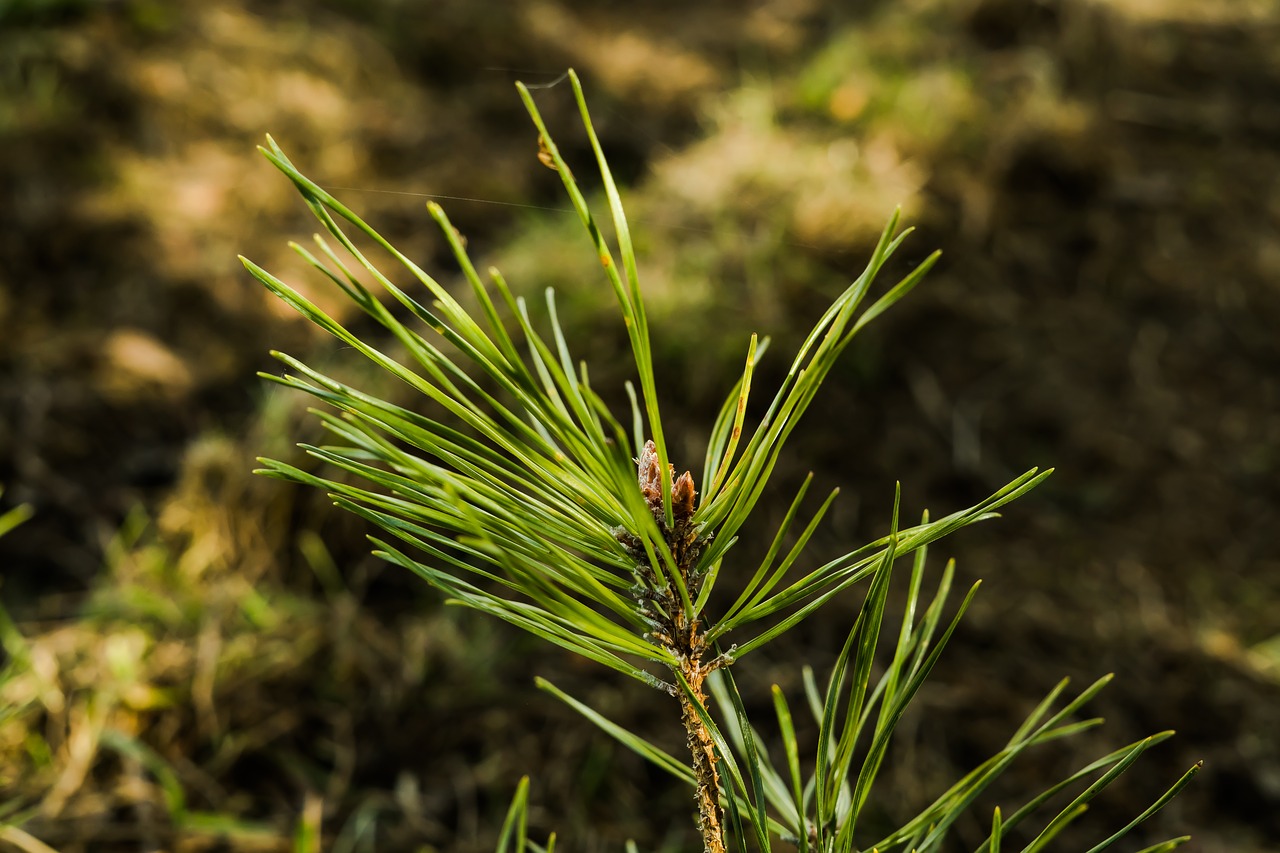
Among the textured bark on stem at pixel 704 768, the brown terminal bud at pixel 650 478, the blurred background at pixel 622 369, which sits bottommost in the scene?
the blurred background at pixel 622 369

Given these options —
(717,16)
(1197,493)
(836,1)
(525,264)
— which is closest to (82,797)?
(525,264)

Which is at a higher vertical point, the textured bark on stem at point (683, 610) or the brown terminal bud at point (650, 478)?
the brown terminal bud at point (650, 478)

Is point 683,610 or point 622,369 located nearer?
point 683,610

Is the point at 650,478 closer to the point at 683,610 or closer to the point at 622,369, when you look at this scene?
the point at 683,610

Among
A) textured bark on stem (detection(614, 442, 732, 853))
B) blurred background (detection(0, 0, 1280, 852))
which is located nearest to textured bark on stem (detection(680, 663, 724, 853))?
textured bark on stem (detection(614, 442, 732, 853))

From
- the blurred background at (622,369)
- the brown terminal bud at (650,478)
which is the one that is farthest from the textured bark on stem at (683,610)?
the blurred background at (622,369)

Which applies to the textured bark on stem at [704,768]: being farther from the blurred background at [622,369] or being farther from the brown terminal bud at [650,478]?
the blurred background at [622,369]

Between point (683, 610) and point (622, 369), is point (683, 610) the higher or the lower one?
the higher one

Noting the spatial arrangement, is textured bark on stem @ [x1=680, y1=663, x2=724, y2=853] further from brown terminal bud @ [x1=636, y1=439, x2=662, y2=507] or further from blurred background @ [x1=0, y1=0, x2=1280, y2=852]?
blurred background @ [x1=0, y1=0, x2=1280, y2=852]

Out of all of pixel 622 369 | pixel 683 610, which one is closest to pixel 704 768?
pixel 683 610
